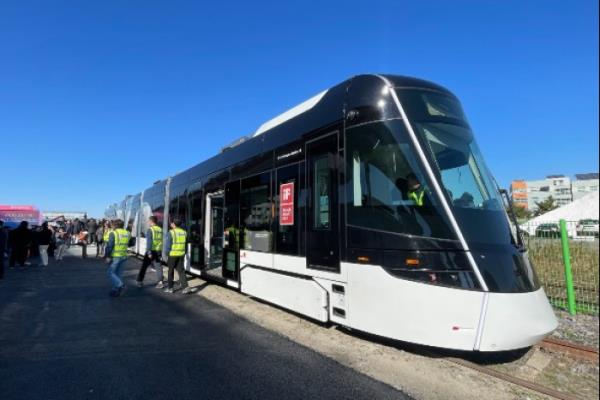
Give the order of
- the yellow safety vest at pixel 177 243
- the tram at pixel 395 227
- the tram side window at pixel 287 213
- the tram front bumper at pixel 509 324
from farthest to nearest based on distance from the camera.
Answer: the yellow safety vest at pixel 177 243 → the tram side window at pixel 287 213 → the tram at pixel 395 227 → the tram front bumper at pixel 509 324

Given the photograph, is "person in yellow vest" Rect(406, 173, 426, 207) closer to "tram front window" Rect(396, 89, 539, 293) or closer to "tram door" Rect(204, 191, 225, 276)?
"tram front window" Rect(396, 89, 539, 293)

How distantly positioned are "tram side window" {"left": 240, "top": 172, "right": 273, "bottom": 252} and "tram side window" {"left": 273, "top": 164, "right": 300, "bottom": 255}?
302 millimetres

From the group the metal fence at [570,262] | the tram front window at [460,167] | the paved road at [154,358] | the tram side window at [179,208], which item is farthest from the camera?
the tram side window at [179,208]

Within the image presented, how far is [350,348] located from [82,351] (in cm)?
325

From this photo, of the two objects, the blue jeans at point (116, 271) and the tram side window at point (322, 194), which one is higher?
the tram side window at point (322, 194)

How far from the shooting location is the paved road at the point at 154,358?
12.1ft

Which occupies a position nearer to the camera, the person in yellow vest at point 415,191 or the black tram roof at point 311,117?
the person in yellow vest at point 415,191

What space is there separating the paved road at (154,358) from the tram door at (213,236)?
6.57 ft

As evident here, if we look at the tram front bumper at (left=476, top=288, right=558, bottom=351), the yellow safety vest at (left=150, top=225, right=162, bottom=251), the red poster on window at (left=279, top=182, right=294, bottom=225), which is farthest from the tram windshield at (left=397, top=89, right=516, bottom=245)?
the yellow safety vest at (left=150, top=225, right=162, bottom=251)

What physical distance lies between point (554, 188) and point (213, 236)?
127 meters

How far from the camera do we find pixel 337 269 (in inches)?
197

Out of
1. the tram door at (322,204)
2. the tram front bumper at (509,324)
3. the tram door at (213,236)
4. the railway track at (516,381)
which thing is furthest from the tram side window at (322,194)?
the tram door at (213,236)

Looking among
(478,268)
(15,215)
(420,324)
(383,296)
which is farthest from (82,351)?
(15,215)

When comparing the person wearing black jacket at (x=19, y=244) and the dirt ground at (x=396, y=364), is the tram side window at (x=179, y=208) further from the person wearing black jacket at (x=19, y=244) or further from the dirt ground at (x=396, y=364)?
the person wearing black jacket at (x=19, y=244)
